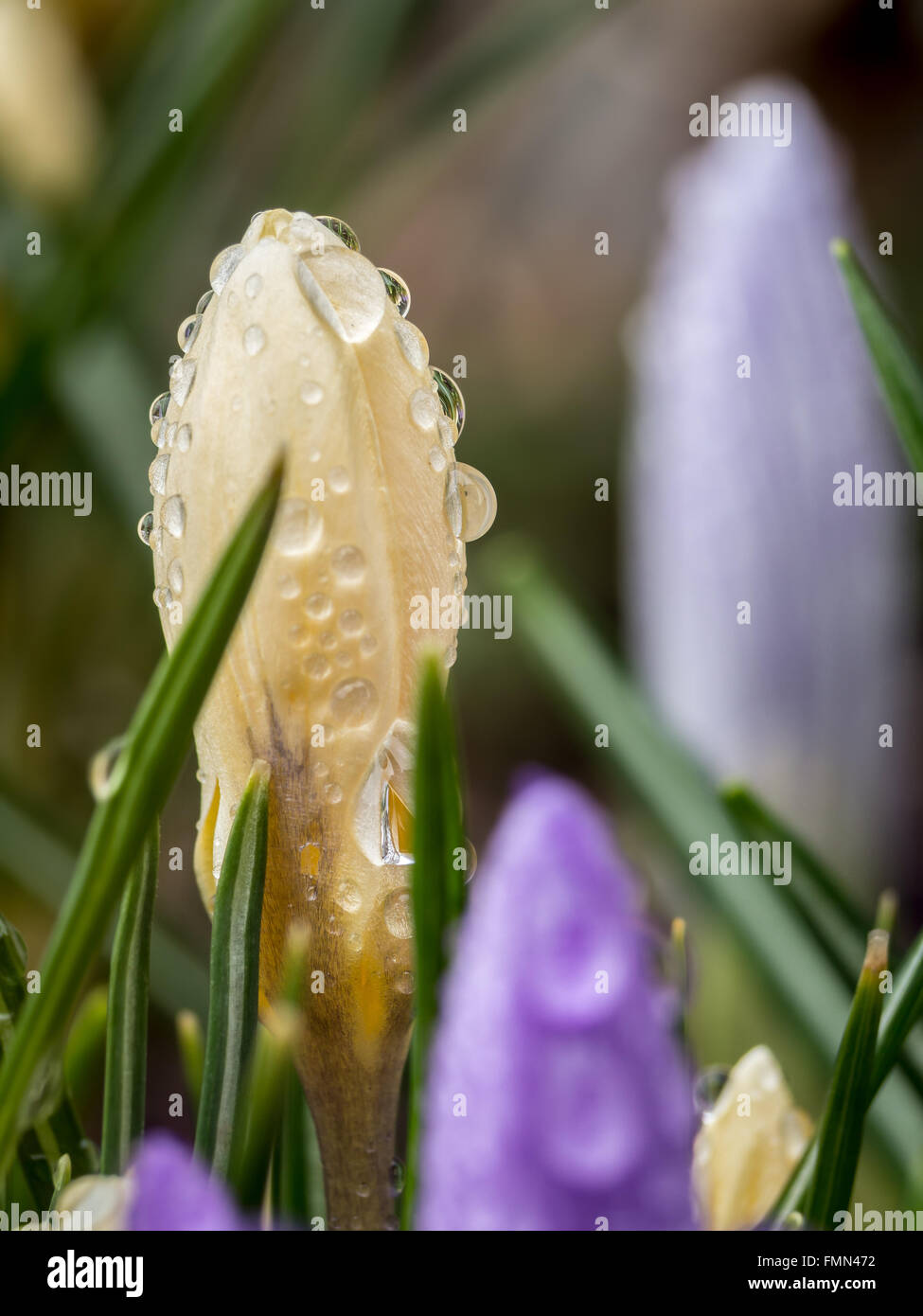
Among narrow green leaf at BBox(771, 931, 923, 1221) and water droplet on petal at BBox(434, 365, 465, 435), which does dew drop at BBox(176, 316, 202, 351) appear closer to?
water droplet on petal at BBox(434, 365, 465, 435)

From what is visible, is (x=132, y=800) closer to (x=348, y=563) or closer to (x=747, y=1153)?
(x=348, y=563)

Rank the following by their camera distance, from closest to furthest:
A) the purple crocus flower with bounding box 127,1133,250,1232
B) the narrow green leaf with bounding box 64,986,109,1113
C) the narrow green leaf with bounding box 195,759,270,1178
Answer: the purple crocus flower with bounding box 127,1133,250,1232 → the narrow green leaf with bounding box 195,759,270,1178 → the narrow green leaf with bounding box 64,986,109,1113

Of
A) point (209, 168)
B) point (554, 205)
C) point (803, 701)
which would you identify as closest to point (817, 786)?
point (803, 701)

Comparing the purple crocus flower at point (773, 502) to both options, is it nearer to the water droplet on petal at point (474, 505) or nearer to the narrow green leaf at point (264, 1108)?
the water droplet on petal at point (474, 505)

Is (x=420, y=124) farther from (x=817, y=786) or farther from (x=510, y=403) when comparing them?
(x=510, y=403)

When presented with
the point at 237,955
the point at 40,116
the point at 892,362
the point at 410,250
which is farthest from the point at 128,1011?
the point at 410,250

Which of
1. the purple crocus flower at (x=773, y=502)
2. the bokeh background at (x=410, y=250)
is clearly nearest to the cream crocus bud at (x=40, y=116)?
the bokeh background at (x=410, y=250)

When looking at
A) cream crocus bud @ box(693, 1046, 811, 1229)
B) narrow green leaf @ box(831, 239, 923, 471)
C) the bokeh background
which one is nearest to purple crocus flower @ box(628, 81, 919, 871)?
the bokeh background
